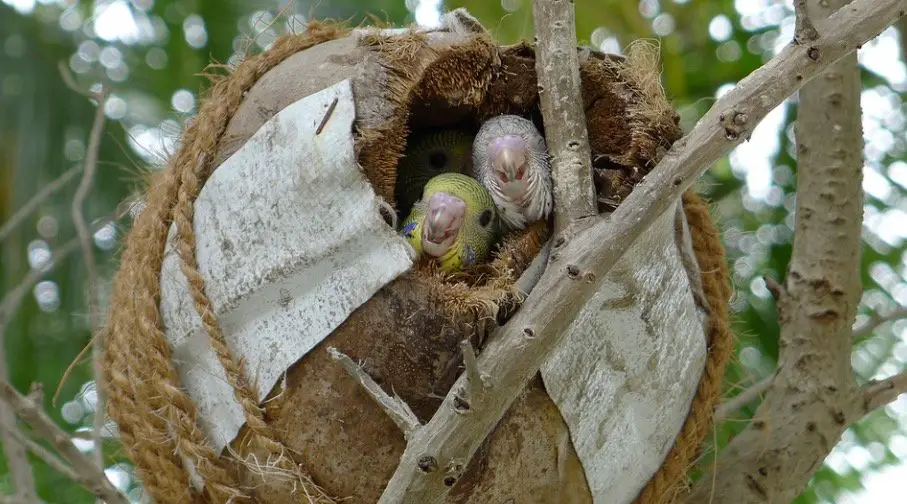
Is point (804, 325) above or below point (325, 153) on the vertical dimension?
below

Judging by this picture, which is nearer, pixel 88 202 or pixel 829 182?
pixel 829 182

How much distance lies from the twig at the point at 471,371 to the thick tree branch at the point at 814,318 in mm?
563

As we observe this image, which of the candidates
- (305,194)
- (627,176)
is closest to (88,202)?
(305,194)

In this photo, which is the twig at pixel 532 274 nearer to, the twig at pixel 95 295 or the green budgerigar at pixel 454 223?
the green budgerigar at pixel 454 223

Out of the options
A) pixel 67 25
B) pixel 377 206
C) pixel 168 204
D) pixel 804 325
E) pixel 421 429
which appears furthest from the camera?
pixel 67 25

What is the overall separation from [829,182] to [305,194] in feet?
2.57

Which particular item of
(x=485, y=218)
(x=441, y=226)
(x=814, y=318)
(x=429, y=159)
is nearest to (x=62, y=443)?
(x=441, y=226)

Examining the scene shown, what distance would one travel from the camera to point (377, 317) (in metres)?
0.95

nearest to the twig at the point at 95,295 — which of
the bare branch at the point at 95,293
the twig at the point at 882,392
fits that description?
the bare branch at the point at 95,293

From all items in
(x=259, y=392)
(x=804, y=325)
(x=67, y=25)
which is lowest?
(x=259, y=392)

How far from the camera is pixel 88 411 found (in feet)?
6.14

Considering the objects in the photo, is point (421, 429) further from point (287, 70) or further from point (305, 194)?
point (287, 70)

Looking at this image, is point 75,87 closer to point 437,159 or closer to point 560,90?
point 437,159

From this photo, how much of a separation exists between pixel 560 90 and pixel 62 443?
0.63 m
